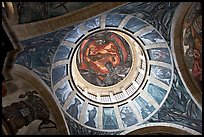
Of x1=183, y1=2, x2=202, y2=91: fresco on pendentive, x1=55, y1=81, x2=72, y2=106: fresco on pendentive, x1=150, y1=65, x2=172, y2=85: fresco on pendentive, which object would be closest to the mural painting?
x1=55, y1=81, x2=72, y2=106: fresco on pendentive

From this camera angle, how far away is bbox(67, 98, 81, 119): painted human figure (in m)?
13.4

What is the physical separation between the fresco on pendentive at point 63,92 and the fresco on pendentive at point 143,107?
94.0 inches

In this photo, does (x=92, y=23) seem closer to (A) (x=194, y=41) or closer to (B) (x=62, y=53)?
(B) (x=62, y=53)

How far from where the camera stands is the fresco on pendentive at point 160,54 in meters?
12.5

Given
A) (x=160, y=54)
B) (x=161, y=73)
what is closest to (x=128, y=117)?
(x=161, y=73)

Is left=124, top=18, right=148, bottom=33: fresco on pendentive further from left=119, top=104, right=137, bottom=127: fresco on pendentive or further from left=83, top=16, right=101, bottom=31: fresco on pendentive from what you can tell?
left=119, top=104, right=137, bottom=127: fresco on pendentive

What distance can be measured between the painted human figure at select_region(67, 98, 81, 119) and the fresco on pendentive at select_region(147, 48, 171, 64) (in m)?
2.92

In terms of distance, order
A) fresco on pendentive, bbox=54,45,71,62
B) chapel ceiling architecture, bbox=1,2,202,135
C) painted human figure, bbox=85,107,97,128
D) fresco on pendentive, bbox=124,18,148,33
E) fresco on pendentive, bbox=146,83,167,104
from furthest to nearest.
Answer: painted human figure, bbox=85,107,97,128 → fresco on pendentive, bbox=146,83,167,104 → fresco on pendentive, bbox=54,45,71,62 → fresco on pendentive, bbox=124,18,148,33 → chapel ceiling architecture, bbox=1,2,202,135

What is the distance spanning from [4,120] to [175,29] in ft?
17.3

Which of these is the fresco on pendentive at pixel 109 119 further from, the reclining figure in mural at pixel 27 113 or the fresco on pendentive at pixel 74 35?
the fresco on pendentive at pixel 74 35

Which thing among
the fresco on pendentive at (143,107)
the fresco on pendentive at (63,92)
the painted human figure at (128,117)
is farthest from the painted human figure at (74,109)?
the fresco on pendentive at (143,107)

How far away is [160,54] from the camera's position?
12812 millimetres

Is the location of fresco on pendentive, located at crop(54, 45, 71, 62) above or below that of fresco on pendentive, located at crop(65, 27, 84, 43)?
below

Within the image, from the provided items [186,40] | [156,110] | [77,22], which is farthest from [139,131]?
[77,22]
